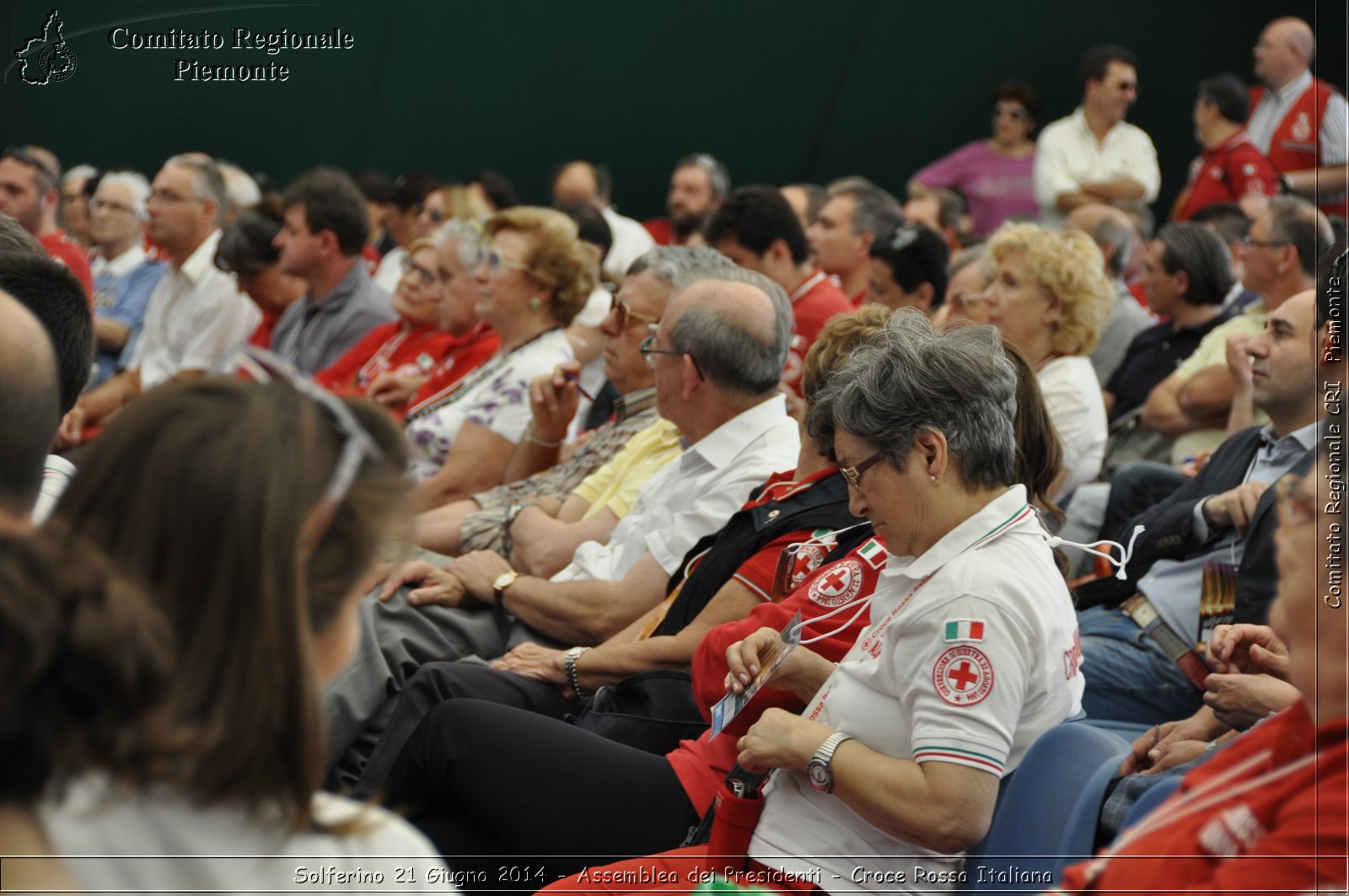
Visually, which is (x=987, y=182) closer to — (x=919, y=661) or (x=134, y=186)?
(x=134, y=186)

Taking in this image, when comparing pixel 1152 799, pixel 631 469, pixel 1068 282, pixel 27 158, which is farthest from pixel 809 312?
pixel 27 158

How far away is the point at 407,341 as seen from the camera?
5.34 metres

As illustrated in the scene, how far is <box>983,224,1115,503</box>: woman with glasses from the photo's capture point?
407cm

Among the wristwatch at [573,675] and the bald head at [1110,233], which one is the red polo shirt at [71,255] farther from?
the bald head at [1110,233]

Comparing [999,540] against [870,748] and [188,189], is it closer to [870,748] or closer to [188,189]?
[870,748]

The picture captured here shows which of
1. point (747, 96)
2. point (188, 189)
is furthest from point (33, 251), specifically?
point (747, 96)

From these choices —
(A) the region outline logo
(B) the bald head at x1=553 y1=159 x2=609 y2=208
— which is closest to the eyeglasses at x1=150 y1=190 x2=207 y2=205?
(A) the region outline logo

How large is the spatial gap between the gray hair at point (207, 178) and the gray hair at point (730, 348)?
3.82 metres

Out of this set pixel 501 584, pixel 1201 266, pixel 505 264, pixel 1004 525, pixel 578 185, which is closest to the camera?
pixel 1004 525

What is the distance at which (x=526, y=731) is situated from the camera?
247cm

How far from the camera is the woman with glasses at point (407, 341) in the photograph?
5094 mm

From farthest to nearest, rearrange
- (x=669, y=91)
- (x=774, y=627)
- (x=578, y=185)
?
(x=669, y=91) → (x=578, y=185) → (x=774, y=627)

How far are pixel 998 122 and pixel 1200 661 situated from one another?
242 inches

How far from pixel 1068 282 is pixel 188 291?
4.04 meters
